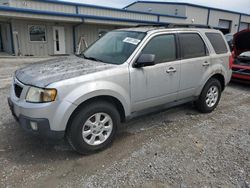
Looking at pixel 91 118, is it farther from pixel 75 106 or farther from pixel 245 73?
pixel 245 73

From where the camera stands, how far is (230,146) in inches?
139

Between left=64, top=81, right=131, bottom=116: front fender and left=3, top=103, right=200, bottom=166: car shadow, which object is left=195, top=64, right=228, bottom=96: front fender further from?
left=64, top=81, right=131, bottom=116: front fender

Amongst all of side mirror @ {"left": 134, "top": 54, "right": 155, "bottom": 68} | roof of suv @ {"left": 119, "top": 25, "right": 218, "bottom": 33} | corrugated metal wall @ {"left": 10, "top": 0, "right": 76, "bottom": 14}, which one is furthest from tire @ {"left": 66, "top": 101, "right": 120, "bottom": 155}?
corrugated metal wall @ {"left": 10, "top": 0, "right": 76, "bottom": 14}

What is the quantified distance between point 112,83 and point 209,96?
2.72m

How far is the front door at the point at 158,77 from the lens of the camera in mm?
3486

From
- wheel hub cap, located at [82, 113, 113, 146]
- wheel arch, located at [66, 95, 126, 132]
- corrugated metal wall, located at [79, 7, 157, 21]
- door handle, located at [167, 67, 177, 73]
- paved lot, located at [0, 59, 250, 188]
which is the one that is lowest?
paved lot, located at [0, 59, 250, 188]

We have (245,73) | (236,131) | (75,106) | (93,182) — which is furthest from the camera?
(245,73)

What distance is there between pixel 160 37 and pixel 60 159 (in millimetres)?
2585

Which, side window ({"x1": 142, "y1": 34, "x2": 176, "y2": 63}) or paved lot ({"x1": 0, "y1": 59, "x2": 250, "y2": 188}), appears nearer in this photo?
paved lot ({"x1": 0, "y1": 59, "x2": 250, "y2": 188})

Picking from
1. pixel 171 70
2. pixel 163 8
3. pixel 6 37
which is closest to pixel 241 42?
pixel 171 70

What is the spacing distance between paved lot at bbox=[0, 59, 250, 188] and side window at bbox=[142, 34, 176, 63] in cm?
133

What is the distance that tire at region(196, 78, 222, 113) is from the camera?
15.5ft

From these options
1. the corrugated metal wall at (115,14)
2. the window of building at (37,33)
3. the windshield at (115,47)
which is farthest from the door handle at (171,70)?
the corrugated metal wall at (115,14)

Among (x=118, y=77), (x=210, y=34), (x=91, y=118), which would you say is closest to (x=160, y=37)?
(x=118, y=77)
